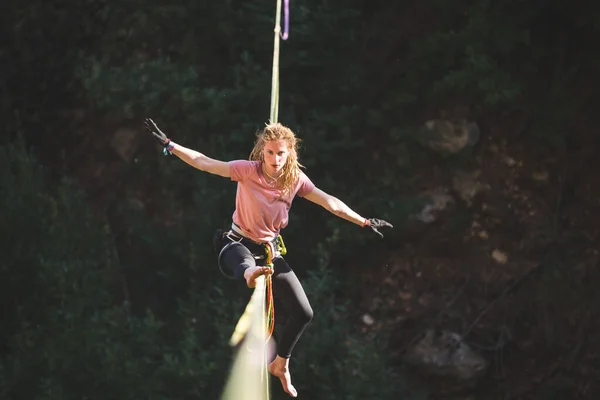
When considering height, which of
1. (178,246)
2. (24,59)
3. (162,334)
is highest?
(24,59)

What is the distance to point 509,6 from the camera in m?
A: 10.6

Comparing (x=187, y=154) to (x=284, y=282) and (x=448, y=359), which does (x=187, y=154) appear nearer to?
(x=284, y=282)

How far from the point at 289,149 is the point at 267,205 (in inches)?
12.4

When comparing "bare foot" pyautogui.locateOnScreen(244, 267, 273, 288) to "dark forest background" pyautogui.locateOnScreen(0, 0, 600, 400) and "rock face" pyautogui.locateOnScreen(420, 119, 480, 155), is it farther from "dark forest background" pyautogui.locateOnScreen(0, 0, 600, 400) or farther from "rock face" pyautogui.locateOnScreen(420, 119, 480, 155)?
"rock face" pyautogui.locateOnScreen(420, 119, 480, 155)

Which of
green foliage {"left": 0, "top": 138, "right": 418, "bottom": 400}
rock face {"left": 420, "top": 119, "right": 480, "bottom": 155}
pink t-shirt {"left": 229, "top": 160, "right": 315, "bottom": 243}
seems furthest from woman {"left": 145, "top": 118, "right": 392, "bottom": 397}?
rock face {"left": 420, "top": 119, "right": 480, "bottom": 155}

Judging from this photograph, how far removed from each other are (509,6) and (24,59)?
5359 mm

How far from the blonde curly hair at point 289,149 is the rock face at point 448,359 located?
5788 mm

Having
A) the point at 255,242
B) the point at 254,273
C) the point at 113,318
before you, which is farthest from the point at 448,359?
the point at 254,273

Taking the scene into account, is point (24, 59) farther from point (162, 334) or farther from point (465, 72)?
point (465, 72)

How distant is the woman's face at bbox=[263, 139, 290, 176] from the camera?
5730mm

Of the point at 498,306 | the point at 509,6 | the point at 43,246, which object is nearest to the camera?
the point at 509,6

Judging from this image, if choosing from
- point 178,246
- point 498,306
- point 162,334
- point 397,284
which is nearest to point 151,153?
point 178,246

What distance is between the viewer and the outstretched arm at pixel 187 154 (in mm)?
5570

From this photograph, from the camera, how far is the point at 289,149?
19.1ft
